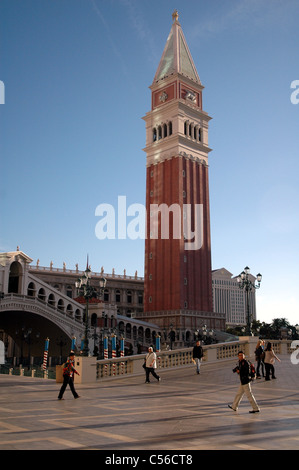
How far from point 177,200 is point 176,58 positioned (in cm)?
2425

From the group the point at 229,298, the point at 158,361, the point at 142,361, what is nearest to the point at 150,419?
the point at 142,361

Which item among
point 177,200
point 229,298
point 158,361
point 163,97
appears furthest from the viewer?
point 229,298

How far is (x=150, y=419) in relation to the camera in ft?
31.7

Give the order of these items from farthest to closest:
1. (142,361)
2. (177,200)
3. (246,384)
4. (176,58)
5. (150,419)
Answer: (176,58)
(177,200)
(142,361)
(246,384)
(150,419)

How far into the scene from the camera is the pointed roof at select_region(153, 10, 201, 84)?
76.4 m

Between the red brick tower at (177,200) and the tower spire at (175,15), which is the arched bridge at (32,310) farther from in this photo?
the tower spire at (175,15)

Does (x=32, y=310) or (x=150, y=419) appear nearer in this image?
(x=150, y=419)

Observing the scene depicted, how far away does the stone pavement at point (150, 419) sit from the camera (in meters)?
7.18

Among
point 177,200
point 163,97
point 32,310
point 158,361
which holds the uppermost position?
point 163,97

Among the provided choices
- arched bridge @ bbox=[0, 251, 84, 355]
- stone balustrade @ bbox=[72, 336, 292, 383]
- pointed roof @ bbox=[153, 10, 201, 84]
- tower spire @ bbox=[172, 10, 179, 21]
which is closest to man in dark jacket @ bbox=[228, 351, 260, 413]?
stone balustrade @ bbox=[72, 336, 292, 383]

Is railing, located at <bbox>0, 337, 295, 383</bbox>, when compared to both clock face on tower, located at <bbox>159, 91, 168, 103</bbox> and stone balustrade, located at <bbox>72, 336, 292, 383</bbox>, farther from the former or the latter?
clock face on tower, located at <bbox>159, 91, 168, 103</bbox>

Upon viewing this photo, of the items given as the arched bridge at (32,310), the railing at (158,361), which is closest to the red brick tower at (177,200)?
the arched bridge at (32,310)

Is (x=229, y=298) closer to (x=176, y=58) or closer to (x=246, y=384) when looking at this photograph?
(x=176, y=58)
